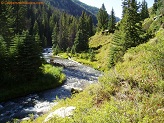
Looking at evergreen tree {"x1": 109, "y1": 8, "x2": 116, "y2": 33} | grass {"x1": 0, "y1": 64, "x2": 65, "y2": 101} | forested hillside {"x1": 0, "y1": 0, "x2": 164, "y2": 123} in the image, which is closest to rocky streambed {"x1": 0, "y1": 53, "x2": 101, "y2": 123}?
grass {"x1": 0, "y1": 64, "x2": 65, "y2": 101}

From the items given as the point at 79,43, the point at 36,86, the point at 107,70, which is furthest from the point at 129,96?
the point at 79,43

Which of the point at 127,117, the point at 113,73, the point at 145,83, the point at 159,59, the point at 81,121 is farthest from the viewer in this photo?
the point at 113,73

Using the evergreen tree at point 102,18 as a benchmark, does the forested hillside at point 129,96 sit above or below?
below

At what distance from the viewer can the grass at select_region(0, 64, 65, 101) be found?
1175 inches

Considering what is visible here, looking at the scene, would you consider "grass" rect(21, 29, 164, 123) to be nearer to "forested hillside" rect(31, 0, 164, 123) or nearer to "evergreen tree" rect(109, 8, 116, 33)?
"forested hillside" rect(31, 0, 164, 123)

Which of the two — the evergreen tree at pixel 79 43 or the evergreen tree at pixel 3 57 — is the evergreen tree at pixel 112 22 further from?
the evergreen tree at pixel 3 57

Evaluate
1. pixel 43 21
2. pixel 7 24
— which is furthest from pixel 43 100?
pixel 43 21

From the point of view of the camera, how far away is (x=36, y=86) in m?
33.7

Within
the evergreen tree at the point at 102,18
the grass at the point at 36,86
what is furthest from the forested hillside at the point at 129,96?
the evergreen tree at the point at 102,18

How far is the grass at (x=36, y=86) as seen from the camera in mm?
29855

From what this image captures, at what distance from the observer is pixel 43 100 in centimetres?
2852

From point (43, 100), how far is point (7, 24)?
26.9 m

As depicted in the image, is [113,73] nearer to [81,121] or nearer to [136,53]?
[136,53]

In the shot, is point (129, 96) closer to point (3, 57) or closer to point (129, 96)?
point (129, 96)
